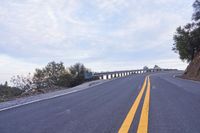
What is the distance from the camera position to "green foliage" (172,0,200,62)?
159 ft

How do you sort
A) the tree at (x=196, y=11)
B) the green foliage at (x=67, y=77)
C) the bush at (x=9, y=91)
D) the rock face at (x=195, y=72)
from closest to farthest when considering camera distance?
the bush at (x=9, y=91) < the green foliage at (x=67, y=77) < the rock face at (x=195, y=72) < the tree at (x=196, y=11)

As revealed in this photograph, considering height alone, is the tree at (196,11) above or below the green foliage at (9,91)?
above

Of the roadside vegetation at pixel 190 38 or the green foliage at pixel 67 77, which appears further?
the roadside vegetation at pixel 190 38

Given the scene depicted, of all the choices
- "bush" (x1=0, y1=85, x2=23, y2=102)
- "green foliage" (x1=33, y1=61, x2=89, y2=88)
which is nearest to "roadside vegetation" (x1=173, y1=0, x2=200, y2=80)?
"green foliage" (x1=33, y1=61, x2=89, y2=88)

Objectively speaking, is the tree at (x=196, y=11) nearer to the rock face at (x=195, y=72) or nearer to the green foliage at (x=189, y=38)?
the green foliage at (x=189, y=38)

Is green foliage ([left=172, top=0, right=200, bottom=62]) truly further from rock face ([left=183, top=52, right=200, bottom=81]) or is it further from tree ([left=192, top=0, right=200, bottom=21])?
rock face ([left=183, top=52, right=200, bottom=81])

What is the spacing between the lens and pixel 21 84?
67.6ft

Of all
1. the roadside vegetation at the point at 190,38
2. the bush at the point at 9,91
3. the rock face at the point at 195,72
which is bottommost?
the bush at the point at 9,91

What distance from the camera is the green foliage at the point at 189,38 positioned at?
48603mm

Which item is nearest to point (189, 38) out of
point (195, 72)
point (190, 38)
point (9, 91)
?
point (190, 38)

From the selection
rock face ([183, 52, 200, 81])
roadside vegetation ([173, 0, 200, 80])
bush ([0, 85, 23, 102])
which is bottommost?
bush ([0, 85, 23, 102])

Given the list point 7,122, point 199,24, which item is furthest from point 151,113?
point 199,24

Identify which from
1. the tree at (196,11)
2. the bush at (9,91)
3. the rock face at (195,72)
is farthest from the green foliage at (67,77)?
the tree at (196,11)

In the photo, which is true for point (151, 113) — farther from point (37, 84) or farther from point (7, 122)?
point (37, 84)
